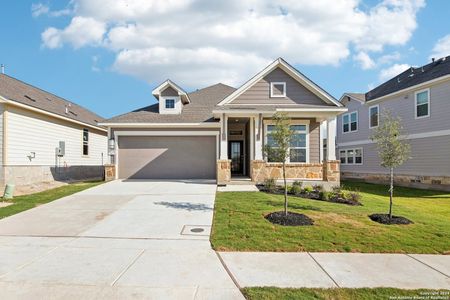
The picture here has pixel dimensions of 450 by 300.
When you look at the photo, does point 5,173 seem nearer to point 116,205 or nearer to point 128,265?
point 116,205

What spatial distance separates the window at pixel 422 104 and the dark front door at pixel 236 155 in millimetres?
11066

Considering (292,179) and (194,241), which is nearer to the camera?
(194,241)

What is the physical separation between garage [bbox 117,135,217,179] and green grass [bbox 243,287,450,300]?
40.6 feet

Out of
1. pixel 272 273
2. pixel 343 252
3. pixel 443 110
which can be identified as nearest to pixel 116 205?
pixel 272 273

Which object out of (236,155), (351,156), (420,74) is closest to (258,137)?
(236,155)

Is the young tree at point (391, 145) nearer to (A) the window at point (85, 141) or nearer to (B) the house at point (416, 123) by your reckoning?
(B) the house at point (416, 123)

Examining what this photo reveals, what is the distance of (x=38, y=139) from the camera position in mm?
15250

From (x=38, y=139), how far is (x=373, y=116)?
22.3 meters

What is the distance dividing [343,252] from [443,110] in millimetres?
14622

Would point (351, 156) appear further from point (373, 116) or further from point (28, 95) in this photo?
point (28, 95)

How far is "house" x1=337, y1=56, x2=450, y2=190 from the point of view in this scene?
15.4 meters

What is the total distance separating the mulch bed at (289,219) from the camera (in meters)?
6.77

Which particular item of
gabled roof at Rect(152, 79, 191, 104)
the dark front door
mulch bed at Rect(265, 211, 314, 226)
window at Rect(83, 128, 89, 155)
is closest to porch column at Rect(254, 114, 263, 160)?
the dark front door

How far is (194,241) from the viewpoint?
18.9ft
